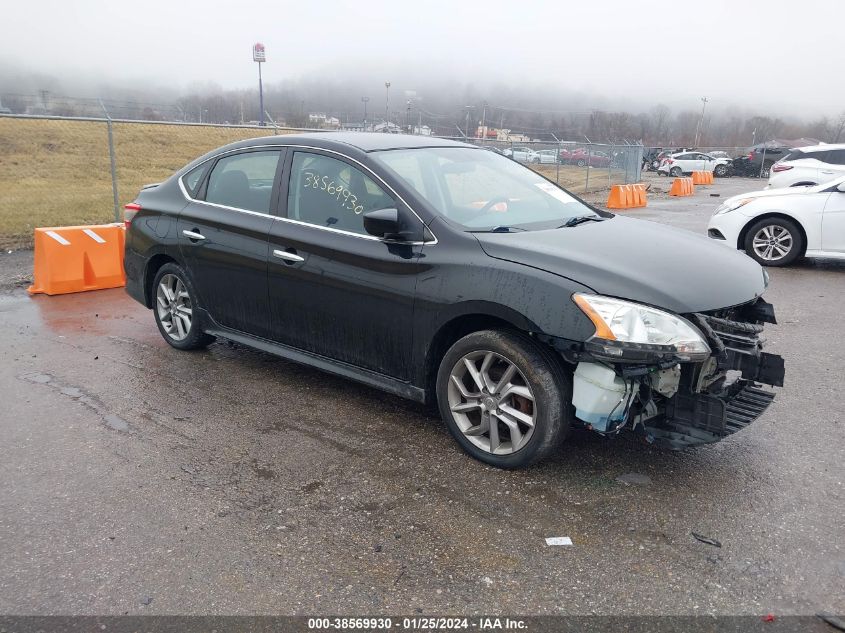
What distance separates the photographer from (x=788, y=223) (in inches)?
372

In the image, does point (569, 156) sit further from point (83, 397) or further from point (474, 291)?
point (474, 291)

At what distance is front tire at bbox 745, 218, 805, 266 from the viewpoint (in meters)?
9.44

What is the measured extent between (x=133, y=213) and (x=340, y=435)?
120 inches

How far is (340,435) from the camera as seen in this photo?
4191 mm

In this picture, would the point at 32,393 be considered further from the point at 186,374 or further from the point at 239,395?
the point at 239,395

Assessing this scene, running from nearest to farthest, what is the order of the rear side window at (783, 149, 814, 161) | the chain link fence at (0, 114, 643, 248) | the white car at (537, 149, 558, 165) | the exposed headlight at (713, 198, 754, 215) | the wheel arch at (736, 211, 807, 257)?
the wheel arch at (736, 211, 807, 257) → the exposed headlight at (713, 198, 754, 215) → the chain link fence at (0, 114, 643, 248) → the rear side window at (783, 149, 814, 161) → the white car at (537, 149, 558, 165)

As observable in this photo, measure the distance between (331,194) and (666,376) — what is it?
2328mm

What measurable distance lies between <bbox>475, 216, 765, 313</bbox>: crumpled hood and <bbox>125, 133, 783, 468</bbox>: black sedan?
1cm

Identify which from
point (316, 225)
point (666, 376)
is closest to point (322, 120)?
point (316, 225)

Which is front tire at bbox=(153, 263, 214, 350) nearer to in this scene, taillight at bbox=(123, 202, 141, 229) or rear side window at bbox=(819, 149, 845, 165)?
taillight at bbox=(123, 202, 141, 229)

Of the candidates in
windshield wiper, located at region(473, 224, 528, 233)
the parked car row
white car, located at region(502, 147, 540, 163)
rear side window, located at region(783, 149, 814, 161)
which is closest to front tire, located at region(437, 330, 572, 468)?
windshield wiper, located at region(473, 224, 528, 233)

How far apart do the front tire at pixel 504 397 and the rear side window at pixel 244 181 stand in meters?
1.91

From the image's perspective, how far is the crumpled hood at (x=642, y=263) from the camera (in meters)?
3.44

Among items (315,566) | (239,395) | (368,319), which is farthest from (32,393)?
(315,566)
